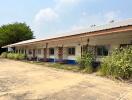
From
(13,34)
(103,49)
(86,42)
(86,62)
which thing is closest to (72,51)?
(86,42)

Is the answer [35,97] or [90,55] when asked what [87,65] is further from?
[35,97]

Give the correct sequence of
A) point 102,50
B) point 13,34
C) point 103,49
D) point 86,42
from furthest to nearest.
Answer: point 13,34
point 86,42
point 102,50
point 103,49

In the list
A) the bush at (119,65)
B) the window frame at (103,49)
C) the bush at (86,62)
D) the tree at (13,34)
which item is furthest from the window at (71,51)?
the tree at (13,34)

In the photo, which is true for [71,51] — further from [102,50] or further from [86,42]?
[102,50]

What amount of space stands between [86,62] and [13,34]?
1791 inches

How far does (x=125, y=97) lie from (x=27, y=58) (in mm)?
33128

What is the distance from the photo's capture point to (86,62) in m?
20.9

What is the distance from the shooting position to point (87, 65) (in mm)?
20609

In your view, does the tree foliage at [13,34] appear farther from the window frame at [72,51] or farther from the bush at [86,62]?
the bush at [86,62]

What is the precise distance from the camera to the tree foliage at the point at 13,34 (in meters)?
63.2

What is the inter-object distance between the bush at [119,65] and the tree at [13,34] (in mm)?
48745

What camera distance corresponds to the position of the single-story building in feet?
61.2

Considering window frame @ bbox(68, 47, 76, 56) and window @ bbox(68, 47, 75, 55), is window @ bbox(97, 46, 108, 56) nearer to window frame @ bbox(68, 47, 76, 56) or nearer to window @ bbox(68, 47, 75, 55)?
window frame @ bbox(68, 47, 76, 56)

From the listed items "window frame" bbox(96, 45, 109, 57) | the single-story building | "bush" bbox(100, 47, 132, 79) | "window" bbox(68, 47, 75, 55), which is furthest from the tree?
"bush" bbox(100, 47, 132, 79)
